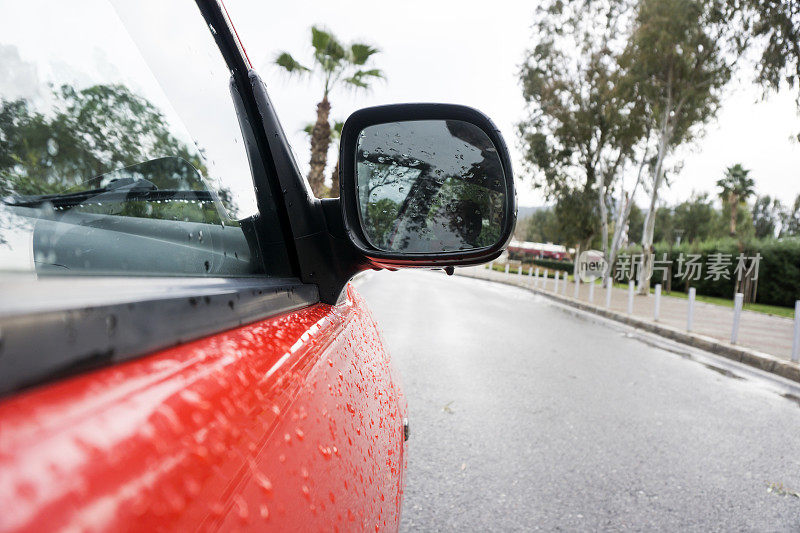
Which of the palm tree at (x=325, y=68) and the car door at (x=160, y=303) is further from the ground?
the palm tree at (x=325, y=68)

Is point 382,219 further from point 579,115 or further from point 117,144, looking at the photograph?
point 579,115

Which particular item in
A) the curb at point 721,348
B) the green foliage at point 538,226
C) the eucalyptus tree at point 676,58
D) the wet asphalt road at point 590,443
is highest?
the eucalyptus tree at point 676,58

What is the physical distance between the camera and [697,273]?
3194 cm

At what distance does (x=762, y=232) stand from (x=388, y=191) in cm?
9445

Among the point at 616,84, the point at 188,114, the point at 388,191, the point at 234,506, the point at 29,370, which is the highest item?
the point at 616,84

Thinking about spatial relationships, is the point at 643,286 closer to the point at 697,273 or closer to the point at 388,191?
the point at 697,273

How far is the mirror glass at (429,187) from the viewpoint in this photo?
1.38 metres

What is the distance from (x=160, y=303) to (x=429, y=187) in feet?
2.90

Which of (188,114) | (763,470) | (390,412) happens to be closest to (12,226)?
(188,114)

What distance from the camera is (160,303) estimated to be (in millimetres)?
604

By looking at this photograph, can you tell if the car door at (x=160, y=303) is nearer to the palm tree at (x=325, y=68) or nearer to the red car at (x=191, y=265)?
the red car at (x=191, y=265)

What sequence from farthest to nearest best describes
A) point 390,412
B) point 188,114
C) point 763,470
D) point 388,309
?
1. point 388,309
2. point 763,470
3. point 390,412
4. point 188,114

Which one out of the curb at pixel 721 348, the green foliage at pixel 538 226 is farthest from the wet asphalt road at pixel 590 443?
the green foliage at pixel 538 226

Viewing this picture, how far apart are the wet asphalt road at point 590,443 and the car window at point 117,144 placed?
2.22 metres
